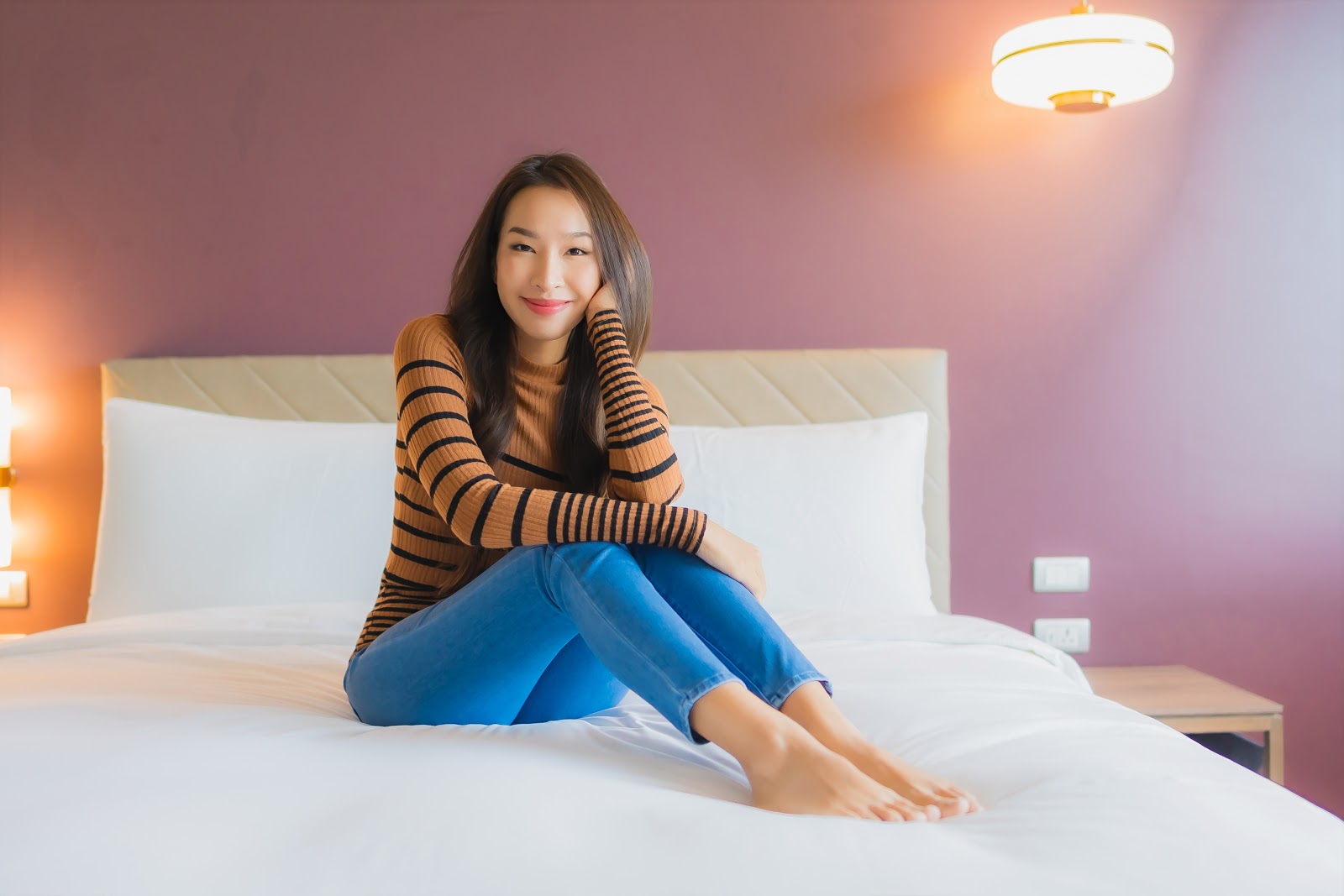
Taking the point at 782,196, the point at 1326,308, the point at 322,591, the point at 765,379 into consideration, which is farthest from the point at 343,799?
the point at 1326,308

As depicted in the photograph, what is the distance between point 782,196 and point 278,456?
1.37m

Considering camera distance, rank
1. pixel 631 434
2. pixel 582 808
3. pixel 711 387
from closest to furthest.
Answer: pixel 582 808 < pixel 631 434 < pixel 711 387

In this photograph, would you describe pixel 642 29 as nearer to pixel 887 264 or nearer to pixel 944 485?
pixel 887 264

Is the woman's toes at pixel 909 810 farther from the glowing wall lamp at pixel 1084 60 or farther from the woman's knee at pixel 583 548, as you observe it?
the glowing wall lamp at pixel 1084 60

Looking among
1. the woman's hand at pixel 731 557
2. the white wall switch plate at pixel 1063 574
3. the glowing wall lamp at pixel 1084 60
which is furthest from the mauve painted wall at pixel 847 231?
the woman's hand at pixel 731 557

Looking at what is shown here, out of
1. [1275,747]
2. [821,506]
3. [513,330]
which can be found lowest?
[1275,747]

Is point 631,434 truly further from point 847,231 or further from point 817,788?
point 847,231

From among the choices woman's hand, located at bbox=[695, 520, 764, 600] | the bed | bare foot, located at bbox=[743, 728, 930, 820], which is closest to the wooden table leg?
the bed

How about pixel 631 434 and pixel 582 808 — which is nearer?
pixel 582 808

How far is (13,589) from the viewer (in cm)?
260

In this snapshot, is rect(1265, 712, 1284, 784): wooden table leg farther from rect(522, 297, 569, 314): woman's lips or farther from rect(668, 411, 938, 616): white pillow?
rect(522, 297, 569, 314): woman's lips

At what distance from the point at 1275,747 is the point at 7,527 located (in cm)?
290

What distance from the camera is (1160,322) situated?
2637 millimetres

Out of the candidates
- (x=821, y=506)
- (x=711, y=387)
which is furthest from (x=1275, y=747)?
(x=711, y=387)
